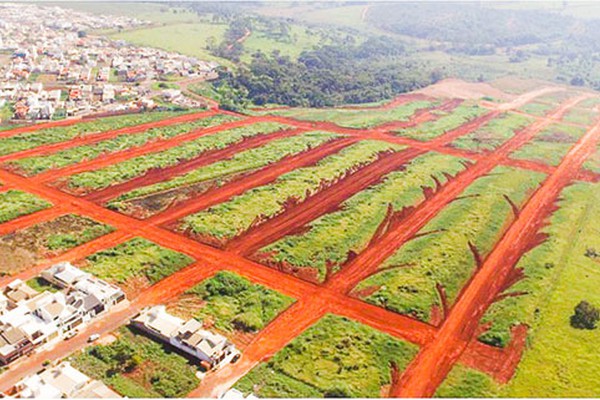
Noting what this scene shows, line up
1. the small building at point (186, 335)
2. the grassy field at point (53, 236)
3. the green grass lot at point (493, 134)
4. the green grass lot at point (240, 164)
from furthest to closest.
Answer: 1. the green grass lot at point (493, 134)
2. the green grass lot at point (240, 164)
3. the grassy field at point (53, 236)
4. the small building at point (186, 335)

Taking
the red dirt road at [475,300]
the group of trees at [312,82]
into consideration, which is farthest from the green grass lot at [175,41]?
the red dirt road at [475,300]

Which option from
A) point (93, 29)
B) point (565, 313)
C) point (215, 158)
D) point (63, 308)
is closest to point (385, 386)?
point (565, 313)

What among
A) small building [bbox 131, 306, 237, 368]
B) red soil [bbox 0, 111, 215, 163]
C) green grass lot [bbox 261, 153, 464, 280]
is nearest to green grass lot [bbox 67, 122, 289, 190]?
red soil [bbox 0, 111, 215, 163]

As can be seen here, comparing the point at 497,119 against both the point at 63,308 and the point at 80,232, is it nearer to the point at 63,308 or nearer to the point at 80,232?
the point at 80,232

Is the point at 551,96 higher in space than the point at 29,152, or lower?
higher

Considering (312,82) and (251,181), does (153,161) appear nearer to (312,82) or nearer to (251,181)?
→ (251,181)

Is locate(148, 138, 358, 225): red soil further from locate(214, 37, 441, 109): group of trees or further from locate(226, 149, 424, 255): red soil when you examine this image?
locate(214, 37, 441, 109): group of trees

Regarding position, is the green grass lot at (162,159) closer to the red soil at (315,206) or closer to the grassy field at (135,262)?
the grassy field at (135,262)
